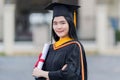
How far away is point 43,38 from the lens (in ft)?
79.2

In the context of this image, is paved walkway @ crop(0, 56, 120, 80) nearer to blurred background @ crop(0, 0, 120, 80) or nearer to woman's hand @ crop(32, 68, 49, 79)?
blurred background @ crop(0, 0, 120, 80)

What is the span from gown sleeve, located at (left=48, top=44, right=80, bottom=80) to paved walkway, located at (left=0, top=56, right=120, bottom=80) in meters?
9.23

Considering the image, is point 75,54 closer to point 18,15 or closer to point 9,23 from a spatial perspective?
point 9,23

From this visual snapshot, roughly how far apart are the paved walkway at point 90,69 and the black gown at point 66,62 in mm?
9145

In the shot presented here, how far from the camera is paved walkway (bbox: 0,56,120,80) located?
14.8m

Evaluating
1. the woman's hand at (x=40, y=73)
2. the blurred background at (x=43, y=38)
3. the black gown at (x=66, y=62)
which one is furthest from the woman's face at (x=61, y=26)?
the blurred background at (x=43, y=38)

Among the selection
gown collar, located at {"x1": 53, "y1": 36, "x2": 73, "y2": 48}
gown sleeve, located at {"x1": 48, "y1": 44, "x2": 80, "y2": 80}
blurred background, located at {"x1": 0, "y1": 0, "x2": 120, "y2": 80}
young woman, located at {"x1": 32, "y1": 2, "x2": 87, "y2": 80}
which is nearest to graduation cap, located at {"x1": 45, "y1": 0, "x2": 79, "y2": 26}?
young woman, located at {"x1": 32, "y1": 2, "x2": 87, "y2": 80}

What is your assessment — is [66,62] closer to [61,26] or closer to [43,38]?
[61,26]

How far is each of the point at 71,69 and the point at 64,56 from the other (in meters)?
0.14

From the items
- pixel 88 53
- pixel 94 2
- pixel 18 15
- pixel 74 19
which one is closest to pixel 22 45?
pixel 88 53

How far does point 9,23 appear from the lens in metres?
25.5

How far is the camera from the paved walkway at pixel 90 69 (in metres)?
14.8

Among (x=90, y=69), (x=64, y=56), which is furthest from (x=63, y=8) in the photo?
(x=90, y=69)

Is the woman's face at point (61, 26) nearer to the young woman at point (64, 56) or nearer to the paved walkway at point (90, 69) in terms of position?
the young woman at point (64, 56)
